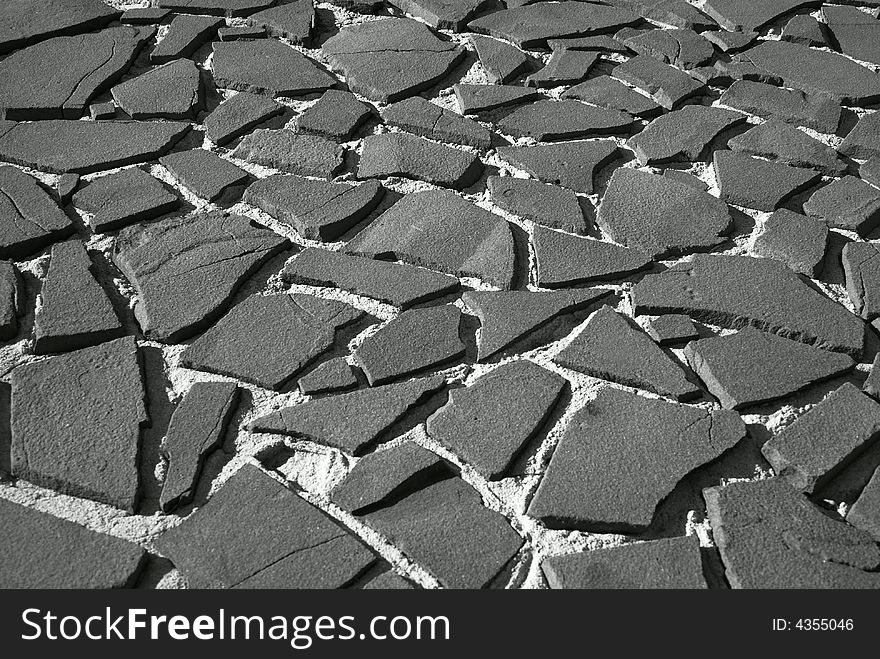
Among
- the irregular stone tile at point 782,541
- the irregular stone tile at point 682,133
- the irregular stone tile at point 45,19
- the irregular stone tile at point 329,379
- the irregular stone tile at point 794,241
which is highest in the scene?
the irregular stone tile at point 45,19

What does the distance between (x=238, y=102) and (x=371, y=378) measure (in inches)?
56.1

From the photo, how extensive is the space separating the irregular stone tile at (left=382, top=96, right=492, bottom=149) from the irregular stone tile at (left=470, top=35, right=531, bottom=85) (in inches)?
11.8

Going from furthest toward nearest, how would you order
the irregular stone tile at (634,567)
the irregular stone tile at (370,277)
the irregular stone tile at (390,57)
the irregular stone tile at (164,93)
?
the irregular stone tile at (390,57)
the irregular stone tile at (164,93)
the irregular stone tile at (370,277)
the irregular stone tile at (634,567)

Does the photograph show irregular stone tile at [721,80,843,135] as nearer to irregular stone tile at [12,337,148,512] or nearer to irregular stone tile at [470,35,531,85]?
irregular stone tile at [470,35,531,85]

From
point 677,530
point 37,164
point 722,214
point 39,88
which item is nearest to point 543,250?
point 722,214

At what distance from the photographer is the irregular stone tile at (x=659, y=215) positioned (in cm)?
243

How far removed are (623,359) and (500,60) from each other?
1554 mm

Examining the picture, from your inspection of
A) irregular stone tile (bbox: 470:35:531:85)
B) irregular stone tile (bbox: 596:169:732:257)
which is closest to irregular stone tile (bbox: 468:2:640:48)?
irregular stone tile (bbox: 470:35:531:85)

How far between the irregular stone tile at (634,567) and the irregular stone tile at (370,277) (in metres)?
0.83

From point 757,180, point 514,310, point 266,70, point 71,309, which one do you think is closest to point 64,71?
point 266,70

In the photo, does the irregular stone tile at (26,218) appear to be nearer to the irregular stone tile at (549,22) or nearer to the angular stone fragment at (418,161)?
the angular stone fragment at (418,161)

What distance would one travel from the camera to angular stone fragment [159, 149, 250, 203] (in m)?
2.61

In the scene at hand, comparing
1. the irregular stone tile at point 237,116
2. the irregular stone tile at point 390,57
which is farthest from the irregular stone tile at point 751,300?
the irregular stone tile at point 237,116

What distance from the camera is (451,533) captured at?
5.55ft
